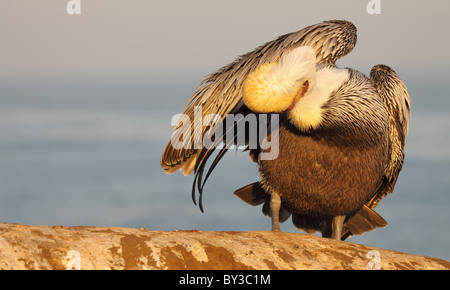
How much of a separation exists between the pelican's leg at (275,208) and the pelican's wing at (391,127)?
1.14 meters

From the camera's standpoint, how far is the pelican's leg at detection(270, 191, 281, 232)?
7527mm

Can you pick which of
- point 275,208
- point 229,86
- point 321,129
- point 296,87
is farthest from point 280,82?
point 275,208

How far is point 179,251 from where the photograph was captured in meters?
5.25

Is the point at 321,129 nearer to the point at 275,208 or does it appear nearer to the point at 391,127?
the point at 275,208

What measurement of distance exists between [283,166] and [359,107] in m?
0.97

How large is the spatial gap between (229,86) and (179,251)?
245 cm

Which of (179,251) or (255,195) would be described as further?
(255,195)

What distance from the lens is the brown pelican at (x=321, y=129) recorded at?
6.85 meters

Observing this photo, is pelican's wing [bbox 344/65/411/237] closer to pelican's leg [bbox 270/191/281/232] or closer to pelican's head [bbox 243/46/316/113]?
pelican's leg [bbox 270/191/281/232]

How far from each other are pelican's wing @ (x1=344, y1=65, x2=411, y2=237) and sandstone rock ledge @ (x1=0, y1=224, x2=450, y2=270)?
2.15 metres

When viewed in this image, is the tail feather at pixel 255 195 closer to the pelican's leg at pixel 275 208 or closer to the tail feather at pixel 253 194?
the tail feather at pixel 253 194

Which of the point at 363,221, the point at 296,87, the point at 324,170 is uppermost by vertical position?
the point at 296,87

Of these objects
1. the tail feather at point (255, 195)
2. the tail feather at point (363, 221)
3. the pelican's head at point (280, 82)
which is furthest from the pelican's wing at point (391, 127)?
the pelican's head at point (280, 82)
